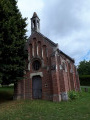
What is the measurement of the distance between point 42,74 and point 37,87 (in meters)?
1.89

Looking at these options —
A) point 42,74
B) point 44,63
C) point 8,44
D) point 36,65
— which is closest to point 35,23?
point 36,65

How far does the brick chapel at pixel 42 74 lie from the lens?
1612cm

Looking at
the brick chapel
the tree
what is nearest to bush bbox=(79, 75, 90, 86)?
the brick chapel

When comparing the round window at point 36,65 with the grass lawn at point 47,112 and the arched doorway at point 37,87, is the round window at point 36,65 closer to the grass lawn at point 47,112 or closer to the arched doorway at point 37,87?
the arched doorway at point 37,87

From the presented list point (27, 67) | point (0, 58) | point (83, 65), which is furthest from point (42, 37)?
point (83, 65)

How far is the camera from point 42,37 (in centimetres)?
1892

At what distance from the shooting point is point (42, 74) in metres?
17.5

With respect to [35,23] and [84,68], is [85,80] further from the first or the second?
[84,68]

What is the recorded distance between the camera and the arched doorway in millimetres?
17344

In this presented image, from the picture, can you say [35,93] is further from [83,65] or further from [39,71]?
[83,65]

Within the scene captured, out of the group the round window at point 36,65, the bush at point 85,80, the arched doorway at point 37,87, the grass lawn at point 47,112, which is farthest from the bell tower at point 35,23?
the bush at point 85,80

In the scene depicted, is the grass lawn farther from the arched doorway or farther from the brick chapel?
the arched doorway

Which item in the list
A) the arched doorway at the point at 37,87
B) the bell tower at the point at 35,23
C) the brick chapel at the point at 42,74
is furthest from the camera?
the bell tower at the point at 35,23

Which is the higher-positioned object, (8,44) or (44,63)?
(8,44)
